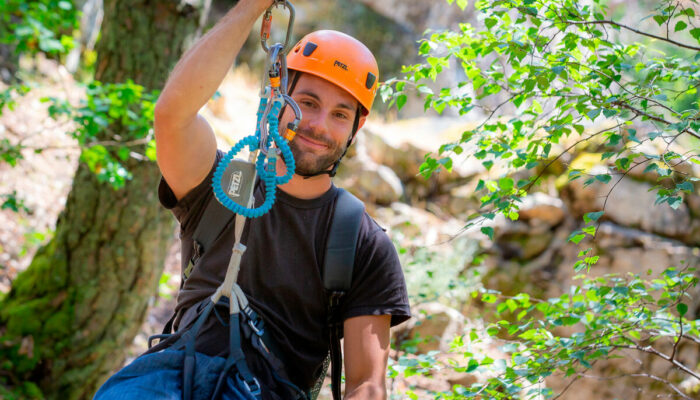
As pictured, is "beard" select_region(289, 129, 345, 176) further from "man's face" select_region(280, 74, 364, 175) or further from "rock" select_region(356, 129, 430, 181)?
"rock" select_region(356, 129, 430, 181)

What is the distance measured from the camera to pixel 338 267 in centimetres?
211

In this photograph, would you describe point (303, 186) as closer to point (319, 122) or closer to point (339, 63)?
point (319, 122)

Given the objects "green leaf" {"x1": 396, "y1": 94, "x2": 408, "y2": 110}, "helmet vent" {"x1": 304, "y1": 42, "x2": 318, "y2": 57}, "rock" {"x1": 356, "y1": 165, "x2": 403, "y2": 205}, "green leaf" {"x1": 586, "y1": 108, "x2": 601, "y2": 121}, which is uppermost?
"helmet vent" {"x1": 304, "y1": 42, "x2": 318, "y2": 57}

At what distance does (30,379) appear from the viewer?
452cm

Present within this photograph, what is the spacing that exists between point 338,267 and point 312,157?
1.46 feet

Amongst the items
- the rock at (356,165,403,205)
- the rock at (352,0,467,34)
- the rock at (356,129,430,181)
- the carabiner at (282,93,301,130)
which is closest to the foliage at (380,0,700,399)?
the carabiner at (282,93,301,130)

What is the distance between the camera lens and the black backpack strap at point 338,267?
6.93 ft

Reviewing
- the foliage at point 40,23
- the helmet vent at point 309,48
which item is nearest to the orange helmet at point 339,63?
the helmet vent at point 309,48

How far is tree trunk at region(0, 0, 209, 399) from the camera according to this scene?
432cm

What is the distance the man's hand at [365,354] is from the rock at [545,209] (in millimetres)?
6490

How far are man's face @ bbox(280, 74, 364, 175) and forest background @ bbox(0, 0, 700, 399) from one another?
0.99ft

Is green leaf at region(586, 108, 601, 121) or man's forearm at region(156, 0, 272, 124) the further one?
green leaf at region(586, 108, 601, 121)

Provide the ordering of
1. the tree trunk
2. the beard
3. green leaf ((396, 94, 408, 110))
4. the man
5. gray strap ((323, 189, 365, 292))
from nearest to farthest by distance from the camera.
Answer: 1. the man
2. gray strap ((323, 189, 365, 292))
3. the beard
4. green leaf ((396, 94, 408, 110))
5. the tree trunk

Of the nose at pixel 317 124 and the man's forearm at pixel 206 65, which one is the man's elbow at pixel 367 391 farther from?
the man's forearm at pixel 206 65
